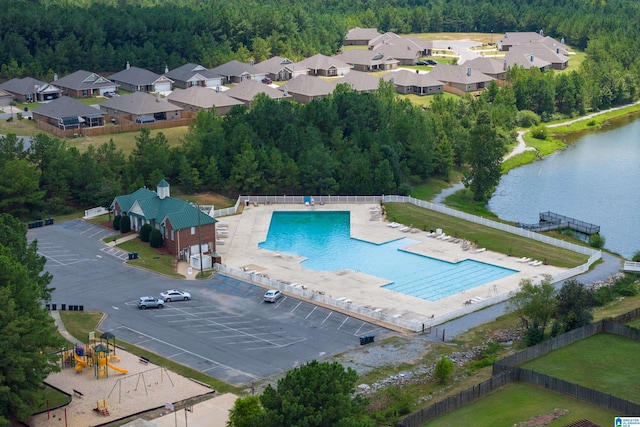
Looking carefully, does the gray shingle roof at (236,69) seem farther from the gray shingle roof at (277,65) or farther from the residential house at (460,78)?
the residential house at (460,78)

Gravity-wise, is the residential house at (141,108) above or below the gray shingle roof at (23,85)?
below

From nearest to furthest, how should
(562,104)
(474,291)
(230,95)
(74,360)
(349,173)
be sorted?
(74,360) → (474,291) → (349,173) → (230,95) → (562,104)

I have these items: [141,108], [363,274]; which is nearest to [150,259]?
[363,274]

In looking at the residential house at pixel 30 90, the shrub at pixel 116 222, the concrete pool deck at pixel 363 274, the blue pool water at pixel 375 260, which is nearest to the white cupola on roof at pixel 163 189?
the shrub at pixel 116 222

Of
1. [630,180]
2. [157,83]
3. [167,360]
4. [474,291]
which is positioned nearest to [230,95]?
[157,83]


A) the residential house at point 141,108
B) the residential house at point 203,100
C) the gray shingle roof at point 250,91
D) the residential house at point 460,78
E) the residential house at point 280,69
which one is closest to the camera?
the residential house at point 141,108

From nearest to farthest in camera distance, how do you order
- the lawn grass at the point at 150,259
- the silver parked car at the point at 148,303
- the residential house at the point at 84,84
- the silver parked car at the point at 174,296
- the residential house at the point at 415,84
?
the silver parked car at the point at 148,303
the silver parked car at the point at 174,296
the lawn grass at the point at 150,259
the residential house at the point at 84,84
the residential house at the point at 415,84

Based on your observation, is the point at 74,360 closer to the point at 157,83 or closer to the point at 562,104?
the point at 157,83

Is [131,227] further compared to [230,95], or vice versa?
[230,95]
